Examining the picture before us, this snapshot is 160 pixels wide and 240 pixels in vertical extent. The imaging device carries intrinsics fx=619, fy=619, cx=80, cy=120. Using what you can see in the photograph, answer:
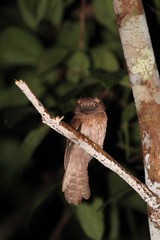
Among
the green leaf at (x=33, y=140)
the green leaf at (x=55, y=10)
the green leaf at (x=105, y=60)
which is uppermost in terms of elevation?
the green leaf at (x=55, y=10)

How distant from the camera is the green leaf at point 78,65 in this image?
351cm

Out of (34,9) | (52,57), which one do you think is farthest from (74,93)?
(34,9)

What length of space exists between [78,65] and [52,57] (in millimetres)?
168

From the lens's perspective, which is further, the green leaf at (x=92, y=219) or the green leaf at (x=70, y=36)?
the green leaf at (x=70, y=36)

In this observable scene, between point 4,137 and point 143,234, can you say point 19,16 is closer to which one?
point 4,137

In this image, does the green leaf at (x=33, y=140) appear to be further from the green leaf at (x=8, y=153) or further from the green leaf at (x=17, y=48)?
the green leaf at (x=8, y=153)

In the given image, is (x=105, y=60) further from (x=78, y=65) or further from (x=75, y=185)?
(x=75, y=185)

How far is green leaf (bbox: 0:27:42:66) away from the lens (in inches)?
149

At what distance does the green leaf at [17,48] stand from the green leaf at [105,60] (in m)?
0.44

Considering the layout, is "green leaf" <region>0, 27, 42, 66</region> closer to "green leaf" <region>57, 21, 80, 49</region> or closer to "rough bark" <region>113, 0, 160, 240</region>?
"green leaf" <region>57, 21, 80, 49</region>

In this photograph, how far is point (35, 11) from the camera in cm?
366

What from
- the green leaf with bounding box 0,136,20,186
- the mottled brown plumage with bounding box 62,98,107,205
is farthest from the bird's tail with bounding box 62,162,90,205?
the green leaf with bounding box 0,136,20,186

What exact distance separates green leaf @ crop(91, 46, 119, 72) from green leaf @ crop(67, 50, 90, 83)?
0.06 metres

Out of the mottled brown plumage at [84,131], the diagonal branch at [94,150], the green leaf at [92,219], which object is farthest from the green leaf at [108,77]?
the diagonal branch at [94,150]
